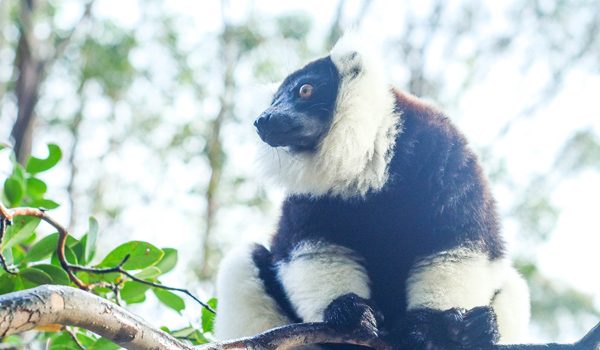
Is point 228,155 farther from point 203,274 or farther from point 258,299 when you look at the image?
point 258,299

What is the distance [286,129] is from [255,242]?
0.74 metres

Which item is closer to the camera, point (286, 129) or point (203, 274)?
point (286, 129)

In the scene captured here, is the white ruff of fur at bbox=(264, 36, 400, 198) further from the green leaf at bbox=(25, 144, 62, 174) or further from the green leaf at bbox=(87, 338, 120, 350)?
the green leaf at bbox=(87, 338, 120, 350)

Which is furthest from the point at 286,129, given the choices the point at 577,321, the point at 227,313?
the point at 577,321

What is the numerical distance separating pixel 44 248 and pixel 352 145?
1.59 m

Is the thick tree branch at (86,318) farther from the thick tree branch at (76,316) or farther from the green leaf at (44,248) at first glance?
the green leaf at (44,248)

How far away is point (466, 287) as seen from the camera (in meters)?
3.23

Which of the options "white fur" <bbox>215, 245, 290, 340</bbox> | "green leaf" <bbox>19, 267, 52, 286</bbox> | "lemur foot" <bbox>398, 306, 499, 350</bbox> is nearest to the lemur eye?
"white fur" <bbox>215, 245, 290, 340</bbox>


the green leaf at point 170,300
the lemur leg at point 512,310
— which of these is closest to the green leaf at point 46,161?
the green leaf at point 170,300

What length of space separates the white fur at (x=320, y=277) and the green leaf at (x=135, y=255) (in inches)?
27.3

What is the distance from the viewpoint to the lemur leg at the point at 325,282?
313cm

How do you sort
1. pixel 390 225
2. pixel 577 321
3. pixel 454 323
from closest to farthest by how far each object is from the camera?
pixel 454 323, pixel 390 225, pixel 577 321

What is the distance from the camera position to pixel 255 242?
4125 millimetres

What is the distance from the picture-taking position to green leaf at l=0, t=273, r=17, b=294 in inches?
109
